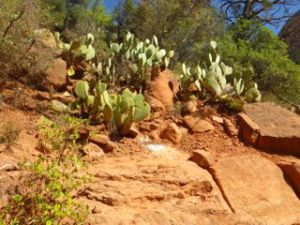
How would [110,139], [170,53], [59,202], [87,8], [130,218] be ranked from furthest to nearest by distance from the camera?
[87,8] → [170,53] → [110,139] → [130,218] → [59,202]

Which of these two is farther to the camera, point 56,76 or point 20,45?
point 56,76

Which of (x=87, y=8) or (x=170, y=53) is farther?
(x=87, y=8)

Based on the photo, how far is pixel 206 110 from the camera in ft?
23.4

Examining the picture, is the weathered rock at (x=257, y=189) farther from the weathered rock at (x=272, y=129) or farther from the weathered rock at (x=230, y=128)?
the weathered rock at (x=230, y=128)

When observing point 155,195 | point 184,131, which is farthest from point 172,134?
point 155,195

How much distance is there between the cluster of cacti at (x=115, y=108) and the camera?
6.05m

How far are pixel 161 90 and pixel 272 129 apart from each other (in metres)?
1.92

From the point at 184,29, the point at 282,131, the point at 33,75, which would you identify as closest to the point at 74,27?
the point at 184,29

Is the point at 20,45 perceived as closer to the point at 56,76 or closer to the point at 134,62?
the point at 56,76

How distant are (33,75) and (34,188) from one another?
127 inches

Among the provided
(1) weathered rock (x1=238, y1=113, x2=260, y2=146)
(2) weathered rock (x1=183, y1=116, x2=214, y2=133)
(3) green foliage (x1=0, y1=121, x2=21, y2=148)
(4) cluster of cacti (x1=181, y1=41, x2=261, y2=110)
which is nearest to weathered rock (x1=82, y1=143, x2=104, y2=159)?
(3) green foliage (x1=0, y1=121, x2=21, y2=148)

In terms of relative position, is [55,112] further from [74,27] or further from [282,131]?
[74,27]

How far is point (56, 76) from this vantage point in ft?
23.8

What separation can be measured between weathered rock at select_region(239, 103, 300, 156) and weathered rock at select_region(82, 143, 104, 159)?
88.9 inches
